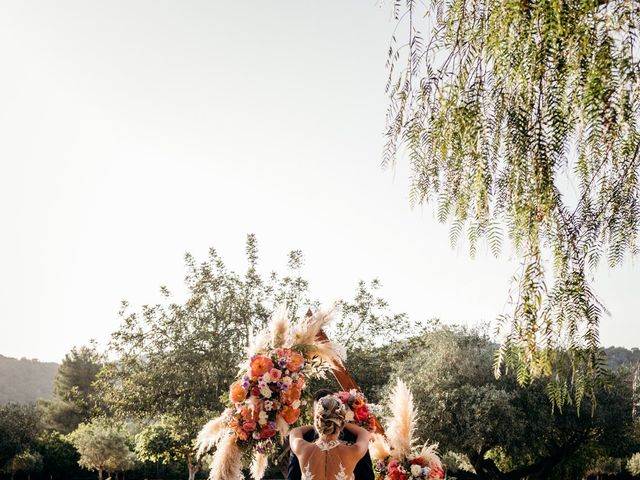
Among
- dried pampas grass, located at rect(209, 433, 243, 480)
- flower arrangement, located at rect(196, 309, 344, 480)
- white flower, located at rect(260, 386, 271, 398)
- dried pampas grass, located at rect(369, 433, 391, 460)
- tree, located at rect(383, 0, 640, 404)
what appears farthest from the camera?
dried pampas grass, located at rect(369, 433, 391, 460)

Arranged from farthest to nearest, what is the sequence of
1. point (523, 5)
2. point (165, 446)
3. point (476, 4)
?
point (165, 446) < point (476, 4) < point (523, 5)

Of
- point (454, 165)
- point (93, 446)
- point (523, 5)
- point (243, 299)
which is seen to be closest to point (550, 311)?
point (454, 165)

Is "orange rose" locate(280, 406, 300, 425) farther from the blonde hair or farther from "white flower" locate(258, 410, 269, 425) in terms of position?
the blonde hair

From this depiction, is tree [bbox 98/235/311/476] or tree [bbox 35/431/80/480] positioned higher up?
tree [bbox 98/235/311/476]

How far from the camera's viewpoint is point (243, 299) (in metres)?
18.7

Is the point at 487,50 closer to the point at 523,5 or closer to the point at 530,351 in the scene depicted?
the point at 523,5

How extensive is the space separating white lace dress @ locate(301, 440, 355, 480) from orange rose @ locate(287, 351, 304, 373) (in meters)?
1.31

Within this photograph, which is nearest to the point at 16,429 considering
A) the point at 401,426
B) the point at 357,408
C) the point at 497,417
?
the point at 497,417

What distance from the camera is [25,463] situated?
30.4 metres

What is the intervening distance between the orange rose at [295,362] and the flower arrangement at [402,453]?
104 centimetres

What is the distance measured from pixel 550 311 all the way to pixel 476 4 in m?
1.67

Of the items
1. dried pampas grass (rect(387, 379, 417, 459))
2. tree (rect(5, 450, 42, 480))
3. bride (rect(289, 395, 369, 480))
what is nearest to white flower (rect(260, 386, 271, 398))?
bride (rect(289, 395, 369, 480))

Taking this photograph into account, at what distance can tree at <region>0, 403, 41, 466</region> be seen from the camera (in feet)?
96.3

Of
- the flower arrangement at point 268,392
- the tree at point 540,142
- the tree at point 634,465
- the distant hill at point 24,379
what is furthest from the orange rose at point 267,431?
the distant hill at point 24,379
